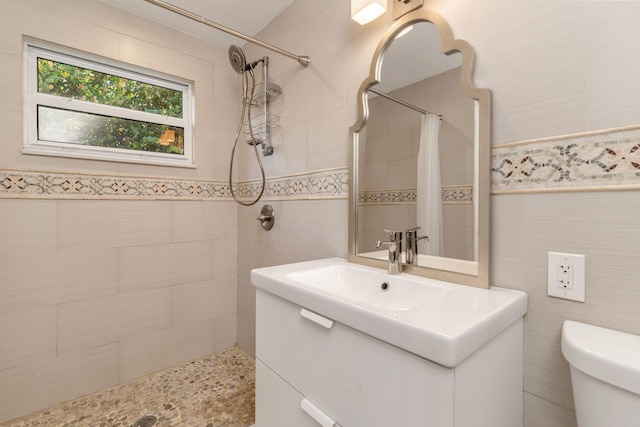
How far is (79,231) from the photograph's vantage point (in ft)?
5.36

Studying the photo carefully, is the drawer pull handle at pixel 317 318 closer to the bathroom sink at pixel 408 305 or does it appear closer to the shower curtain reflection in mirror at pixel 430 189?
the bathroom sink at pixel 408 305

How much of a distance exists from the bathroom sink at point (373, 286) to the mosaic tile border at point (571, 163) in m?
0.40

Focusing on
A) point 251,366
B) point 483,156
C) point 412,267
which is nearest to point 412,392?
point 412,267

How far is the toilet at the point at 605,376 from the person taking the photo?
0.55 m

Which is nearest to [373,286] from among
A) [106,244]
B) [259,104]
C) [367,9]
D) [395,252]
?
[395,252]

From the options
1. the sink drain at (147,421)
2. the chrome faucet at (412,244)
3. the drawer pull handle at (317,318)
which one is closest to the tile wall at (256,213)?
the chrome faucet at (412,244)

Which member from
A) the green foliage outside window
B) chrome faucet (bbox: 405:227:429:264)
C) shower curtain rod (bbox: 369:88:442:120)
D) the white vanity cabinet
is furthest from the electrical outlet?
the green foliage outside window

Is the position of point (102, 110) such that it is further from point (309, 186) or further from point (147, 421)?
point (147, 421)

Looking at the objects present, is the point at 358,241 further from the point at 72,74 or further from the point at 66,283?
the point at 72,74

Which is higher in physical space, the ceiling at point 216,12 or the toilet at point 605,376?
the ceiling at point 216,12

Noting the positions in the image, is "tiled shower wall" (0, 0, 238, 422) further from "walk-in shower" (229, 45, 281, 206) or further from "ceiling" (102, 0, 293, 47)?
"walk-in shower" (229, 45, 281, 206)

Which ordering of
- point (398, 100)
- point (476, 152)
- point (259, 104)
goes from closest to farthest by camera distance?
1. point (476, 152)
2. point (398, 100)
3. point (259, 104)

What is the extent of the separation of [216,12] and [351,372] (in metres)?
2.07

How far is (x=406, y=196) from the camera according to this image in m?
1.17
